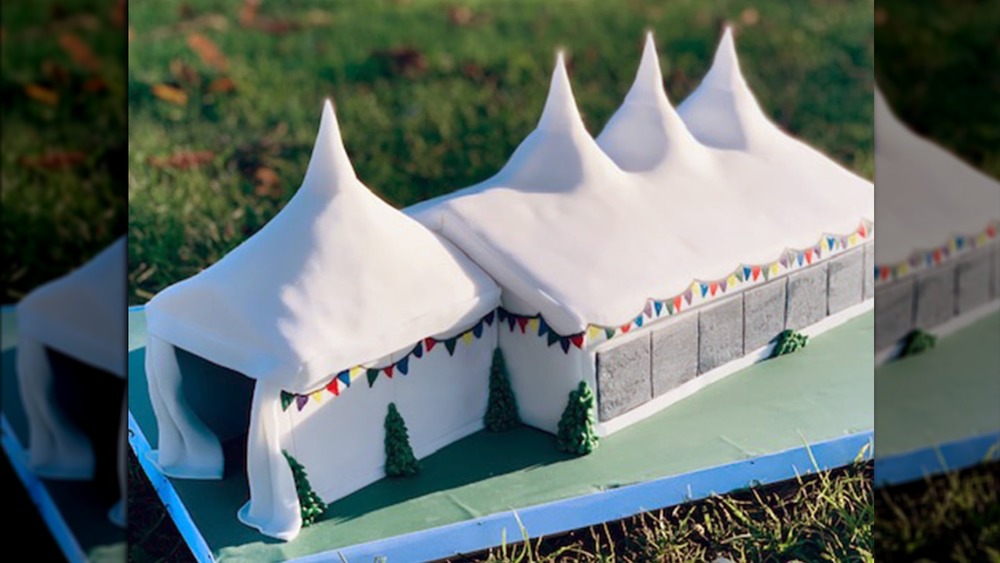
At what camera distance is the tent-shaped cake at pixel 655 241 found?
1.28m

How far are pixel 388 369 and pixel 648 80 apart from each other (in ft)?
1.39

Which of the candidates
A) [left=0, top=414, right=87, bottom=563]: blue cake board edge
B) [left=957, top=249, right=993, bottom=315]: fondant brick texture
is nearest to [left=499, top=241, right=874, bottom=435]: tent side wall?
[left=957, top=249, right=993, bottom=315]: fondant brick texture

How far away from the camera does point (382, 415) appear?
123cm

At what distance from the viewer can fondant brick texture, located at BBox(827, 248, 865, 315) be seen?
1.45 m

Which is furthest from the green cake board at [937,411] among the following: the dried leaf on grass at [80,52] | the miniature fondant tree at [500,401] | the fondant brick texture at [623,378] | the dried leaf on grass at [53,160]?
the dried leaf on grass at [80,52]

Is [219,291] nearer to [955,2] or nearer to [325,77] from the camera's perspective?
[325,77]

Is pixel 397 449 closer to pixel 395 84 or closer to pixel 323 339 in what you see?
pixel 323 339

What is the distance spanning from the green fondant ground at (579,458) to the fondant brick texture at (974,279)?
61 cm

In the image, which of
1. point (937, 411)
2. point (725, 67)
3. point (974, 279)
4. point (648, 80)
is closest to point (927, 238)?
point (974, 279)

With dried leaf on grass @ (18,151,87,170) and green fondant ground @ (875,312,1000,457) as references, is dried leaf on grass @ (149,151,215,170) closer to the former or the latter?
dried leaf on grass @ (18,151,87,170)

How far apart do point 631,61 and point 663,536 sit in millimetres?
637

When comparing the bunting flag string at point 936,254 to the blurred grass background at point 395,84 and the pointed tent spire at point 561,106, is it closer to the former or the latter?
the blurred grass background at point 395,84

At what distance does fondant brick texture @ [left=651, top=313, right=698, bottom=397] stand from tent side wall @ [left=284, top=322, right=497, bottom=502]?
17cm

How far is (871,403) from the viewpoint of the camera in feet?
4.58
